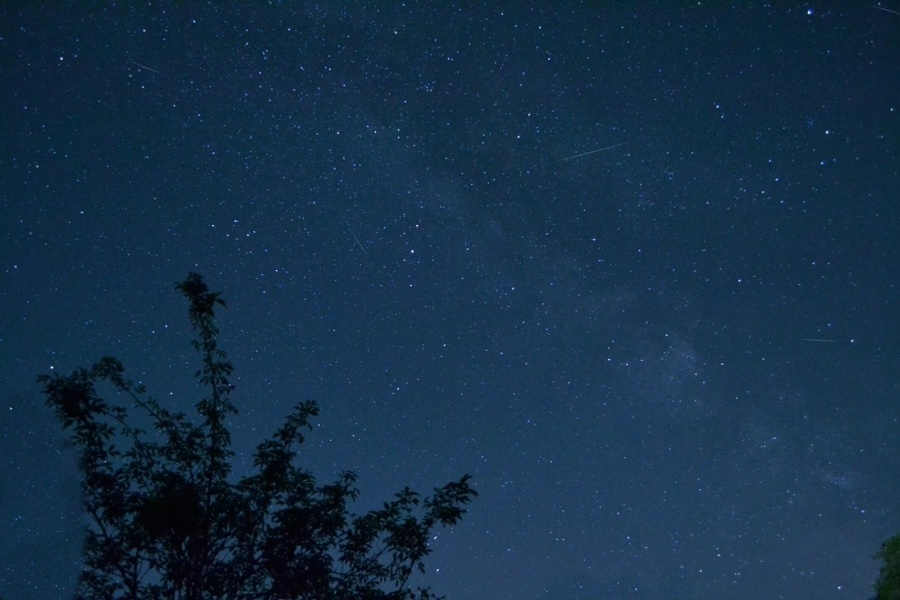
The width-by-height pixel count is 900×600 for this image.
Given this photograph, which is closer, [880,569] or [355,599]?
[355,599]

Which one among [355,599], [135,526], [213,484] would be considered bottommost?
[355,599]

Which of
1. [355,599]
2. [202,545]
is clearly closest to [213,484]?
[202,545]

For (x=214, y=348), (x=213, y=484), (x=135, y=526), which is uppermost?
(x=214, y=348)

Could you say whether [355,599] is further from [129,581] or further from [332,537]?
[129,581]

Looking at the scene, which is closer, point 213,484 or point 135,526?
point 135,526

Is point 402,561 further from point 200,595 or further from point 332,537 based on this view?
point 200,595

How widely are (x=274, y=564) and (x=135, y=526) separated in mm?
1553

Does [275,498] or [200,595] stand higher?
[275,498]

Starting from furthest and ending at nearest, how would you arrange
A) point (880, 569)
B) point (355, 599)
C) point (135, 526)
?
1. point (880, 569)
2. point (355, 599)
3. point (135, 526)

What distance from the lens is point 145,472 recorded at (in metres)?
7.77

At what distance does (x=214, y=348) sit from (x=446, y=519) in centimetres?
344

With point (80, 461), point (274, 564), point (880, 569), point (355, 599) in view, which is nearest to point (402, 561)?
point (355, 599)

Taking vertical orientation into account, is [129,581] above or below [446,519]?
below

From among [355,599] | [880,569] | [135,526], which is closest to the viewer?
[135,526]
